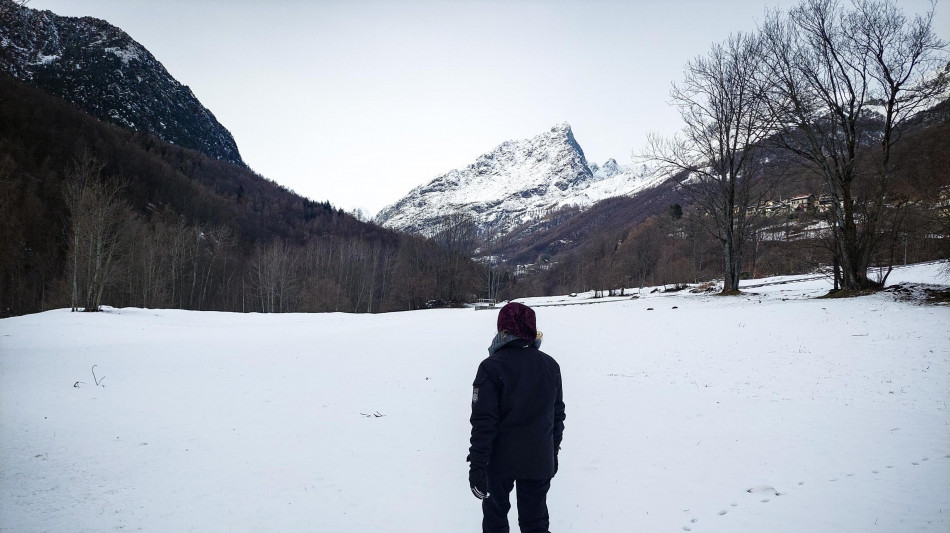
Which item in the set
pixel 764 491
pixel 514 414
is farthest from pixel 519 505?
pixel 764 491

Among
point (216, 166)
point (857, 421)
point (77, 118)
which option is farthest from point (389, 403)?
point (216, 166)

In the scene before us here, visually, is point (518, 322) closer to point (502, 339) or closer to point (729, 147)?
point (502, 339)

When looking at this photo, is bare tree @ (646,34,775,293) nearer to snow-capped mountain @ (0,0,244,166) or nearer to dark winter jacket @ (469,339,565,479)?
dark winter jacket @ (469,339,565,479)

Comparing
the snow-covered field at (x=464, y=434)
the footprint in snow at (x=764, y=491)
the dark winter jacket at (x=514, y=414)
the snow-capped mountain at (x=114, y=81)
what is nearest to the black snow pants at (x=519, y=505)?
the dark winter jacket at (x=514, y=414)

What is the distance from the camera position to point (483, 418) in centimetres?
303

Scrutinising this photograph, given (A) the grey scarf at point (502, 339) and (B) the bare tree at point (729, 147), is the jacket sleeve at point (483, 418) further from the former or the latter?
(B) the bare tree at point (729, 147)

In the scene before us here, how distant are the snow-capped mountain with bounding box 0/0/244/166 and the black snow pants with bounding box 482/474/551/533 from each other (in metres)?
162

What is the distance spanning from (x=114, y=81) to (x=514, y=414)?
616 ft

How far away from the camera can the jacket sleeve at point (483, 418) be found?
3004 millimetres

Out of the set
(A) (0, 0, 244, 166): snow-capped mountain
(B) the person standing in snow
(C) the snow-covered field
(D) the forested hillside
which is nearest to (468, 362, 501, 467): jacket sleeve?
(B) the person standing in snow

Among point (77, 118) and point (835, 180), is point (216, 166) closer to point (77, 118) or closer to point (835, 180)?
point (77, 118)

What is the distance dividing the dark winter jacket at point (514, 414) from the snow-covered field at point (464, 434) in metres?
1.93

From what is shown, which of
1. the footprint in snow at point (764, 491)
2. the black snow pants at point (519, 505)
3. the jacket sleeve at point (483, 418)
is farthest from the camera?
the footprint in snow at point (764, 491)

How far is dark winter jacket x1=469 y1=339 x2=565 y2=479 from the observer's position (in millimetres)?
3043
